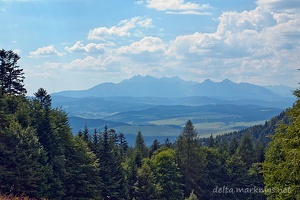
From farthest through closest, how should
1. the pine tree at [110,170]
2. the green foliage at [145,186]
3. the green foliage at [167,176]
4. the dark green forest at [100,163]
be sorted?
the green foliage at [167,176] < the green foliage at [145,186] < the pine tree at [110,170] < the dark green forest at [100,163]

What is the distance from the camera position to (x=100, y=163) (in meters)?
38.7

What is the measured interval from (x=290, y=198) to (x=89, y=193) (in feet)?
72.9

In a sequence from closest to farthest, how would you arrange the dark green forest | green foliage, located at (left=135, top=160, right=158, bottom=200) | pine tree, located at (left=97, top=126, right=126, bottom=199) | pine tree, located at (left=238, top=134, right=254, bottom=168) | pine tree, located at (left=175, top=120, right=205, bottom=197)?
the dark green forest → pine tree, located at (left=97, top=126, right=126, bottom=199) → green foliage, located at (left=135, top=160, right=158, bottom=200) → pine tree, located at (left=175, top=120, right=205, bottom=197) → pine tree, located at (left=238, top=134, right=254, bottom=168)

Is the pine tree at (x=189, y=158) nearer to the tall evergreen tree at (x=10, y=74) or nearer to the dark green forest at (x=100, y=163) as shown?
the dark green forest at (x=100, y=163)

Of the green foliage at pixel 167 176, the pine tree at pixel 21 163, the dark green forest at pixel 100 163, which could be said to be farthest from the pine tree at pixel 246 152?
the pine tree at pixel 21 163

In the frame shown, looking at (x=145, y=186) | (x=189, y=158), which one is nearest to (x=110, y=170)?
(x=145, y=186)

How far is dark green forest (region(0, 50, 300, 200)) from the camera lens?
1920 centimetres

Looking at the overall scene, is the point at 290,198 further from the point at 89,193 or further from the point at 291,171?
the point at 89,193

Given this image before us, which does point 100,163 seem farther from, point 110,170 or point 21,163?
point 21,163

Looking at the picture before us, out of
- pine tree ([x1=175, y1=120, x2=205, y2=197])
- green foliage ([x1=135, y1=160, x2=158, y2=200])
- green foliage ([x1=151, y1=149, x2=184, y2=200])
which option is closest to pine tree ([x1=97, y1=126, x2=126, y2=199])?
green foliage ([x1=135, y1=160, x2=158, y2=200])

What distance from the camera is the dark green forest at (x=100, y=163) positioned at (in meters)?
19.2

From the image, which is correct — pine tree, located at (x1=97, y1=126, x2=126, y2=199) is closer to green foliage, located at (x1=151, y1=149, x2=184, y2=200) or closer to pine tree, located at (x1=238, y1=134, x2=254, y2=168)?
green foliage, located at (x1=151, y1=149, x2=184, y2=200)

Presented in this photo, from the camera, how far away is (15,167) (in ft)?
82.4

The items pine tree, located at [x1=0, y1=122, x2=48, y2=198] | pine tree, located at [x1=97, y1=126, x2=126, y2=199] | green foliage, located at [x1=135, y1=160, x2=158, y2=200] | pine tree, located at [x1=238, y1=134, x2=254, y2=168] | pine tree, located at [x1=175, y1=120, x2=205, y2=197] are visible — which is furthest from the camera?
pine tree, located at [x1=238, y1=134, x2=254, y2=168]
